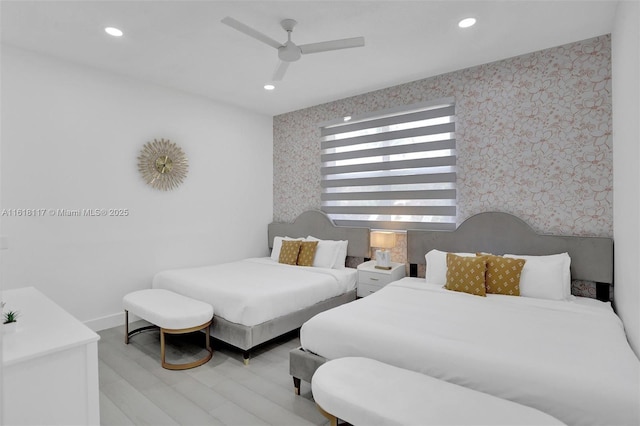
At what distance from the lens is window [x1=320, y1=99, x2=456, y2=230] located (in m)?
3.82

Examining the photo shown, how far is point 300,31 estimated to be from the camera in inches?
113

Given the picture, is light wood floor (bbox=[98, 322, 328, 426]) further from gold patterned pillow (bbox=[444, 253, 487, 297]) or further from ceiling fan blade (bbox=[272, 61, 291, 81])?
ceiling fan blade (bbox=[272, 61, 291, 81])

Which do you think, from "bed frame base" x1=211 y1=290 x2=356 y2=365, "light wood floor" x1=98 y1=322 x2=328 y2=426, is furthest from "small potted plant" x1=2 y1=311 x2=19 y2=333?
"bed frame base" x1=211 y1=290 x2=356 y2=365

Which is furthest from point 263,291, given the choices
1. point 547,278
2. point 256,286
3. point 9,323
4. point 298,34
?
point 547,278

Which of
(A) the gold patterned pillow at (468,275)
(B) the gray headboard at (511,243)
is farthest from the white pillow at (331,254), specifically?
(A) the gold patterned pillow at (468,275)

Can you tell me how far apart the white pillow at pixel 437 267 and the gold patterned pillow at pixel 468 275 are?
18 centimetres

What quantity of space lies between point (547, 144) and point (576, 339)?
77.2 inches

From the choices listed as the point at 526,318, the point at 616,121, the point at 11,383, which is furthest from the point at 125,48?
the point at 616,121

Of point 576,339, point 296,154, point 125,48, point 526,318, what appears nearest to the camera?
point 576,339

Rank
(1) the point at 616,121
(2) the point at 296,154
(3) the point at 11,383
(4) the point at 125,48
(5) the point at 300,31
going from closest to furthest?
(3) the point at 11,383
(1) the point at 616,121
(5) the point at 300,31
(4) the point at 125,48
(2) the point at 296,154

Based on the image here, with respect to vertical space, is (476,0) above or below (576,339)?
above

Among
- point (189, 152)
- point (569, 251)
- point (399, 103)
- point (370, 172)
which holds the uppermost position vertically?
point (399, 103)

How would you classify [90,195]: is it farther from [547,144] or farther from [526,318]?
[547,144]

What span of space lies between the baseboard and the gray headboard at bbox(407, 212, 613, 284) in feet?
10.9
